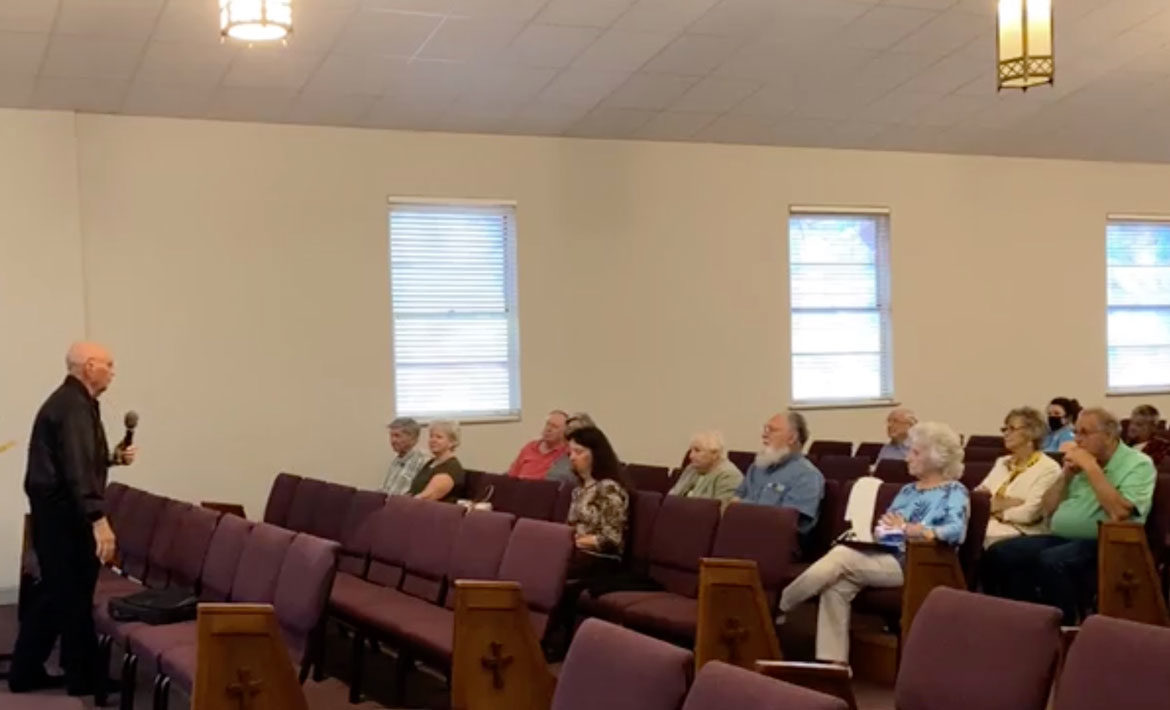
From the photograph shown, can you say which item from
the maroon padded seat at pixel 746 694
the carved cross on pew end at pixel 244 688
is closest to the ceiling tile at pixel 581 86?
the carved cross on pew end at pixel 244 688

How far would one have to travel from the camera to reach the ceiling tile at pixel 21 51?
7602 mm

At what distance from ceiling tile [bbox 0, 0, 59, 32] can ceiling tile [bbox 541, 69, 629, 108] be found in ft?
10.5

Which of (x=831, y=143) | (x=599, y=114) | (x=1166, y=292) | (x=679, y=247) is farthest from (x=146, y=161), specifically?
(x=1166, y=292)

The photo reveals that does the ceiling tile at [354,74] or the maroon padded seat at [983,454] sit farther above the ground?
the ceiling tile at [354,74]

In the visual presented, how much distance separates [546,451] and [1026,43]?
3749mm

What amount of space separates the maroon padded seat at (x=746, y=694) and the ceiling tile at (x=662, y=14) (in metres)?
6.06

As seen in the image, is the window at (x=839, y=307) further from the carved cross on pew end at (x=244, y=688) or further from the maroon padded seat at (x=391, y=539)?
the carved cross on pew end at (x=244, y=688)

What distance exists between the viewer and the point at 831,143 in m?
10.9

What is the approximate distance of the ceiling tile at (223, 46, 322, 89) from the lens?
27.0ft

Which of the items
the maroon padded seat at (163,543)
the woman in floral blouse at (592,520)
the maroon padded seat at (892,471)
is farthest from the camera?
the maroon padded seat at (892,471)

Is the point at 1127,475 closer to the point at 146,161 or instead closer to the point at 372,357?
the point at 372,357

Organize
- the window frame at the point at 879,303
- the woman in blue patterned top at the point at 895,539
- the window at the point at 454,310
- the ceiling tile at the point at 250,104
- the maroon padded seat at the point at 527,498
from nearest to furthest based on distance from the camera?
the woman in blue patterned top at the point at 895,539
the maroon padded seat at the point at 527,498
the ceiling tile at the point at 250,104
the window at the point at 454,310
the window frame at the point at 879,303

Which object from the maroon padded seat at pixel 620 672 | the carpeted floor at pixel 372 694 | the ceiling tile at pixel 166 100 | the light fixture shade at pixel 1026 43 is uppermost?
the ceiling tile at pixel 166 100

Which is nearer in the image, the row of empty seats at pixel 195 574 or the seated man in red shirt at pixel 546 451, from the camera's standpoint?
the row of empty seats at pixel 195 574
